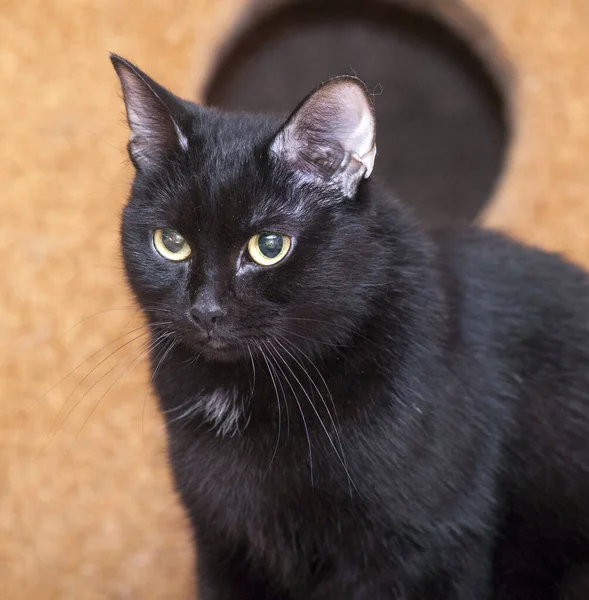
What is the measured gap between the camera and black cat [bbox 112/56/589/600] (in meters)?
0.97

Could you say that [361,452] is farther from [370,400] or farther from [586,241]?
[586,241]

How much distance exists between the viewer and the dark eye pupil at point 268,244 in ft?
3.18

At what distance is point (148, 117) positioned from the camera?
105cm

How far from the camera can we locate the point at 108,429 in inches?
66.9

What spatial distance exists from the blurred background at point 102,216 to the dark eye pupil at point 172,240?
61cm

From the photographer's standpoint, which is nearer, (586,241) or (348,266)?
(348,266)

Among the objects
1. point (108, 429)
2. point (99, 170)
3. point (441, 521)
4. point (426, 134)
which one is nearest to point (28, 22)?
point (99, 170)

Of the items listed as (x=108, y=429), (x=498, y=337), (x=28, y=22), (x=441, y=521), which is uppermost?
(x=28, y=22)

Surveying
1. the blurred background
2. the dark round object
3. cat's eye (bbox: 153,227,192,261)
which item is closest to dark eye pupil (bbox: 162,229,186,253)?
cat's eye (bbox: 153,227,192,261)

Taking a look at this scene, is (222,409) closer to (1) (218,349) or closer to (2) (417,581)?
(1) (218,349)

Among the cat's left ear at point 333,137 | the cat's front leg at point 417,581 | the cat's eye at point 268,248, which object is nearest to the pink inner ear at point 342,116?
the cat's left ear at point 333,137

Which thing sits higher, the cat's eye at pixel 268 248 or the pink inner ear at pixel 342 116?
the pink inner ear at pixel 342 116

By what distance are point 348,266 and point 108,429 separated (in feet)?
3.00

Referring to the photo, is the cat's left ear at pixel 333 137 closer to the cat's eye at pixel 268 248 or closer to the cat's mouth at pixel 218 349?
the cat's eye at pixel 268 248
